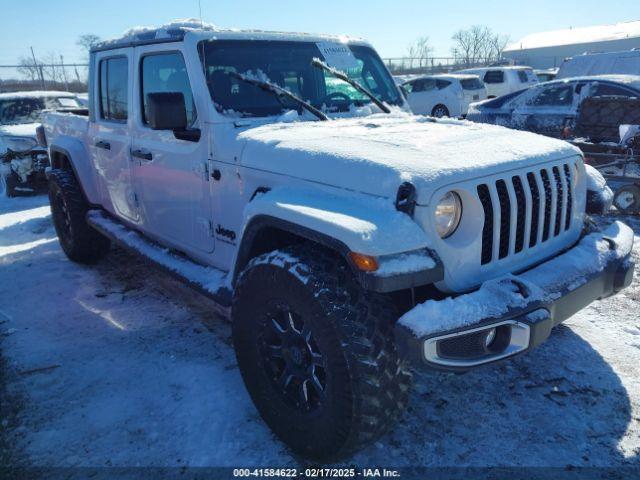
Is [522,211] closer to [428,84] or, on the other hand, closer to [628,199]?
[628,199]

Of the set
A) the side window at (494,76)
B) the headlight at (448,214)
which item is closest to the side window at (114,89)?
the headlight at (448,214)

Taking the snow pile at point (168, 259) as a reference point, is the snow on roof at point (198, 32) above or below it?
above

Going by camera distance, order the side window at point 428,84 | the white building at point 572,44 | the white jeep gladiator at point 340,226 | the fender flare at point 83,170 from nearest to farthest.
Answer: the white jeep gladiator at point 340,226 < the fender flare at point 83,170 < the side window at point 428,84 < the white building at point 572,44

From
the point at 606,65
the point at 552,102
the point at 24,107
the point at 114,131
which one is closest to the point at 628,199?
the point at 552,102

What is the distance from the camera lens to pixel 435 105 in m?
16.1

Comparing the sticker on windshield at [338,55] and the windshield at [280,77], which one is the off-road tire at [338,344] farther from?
the sticker on windshield at [338,55]

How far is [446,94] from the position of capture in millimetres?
15695

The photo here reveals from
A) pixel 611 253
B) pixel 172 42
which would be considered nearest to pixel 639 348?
pixel 611 253

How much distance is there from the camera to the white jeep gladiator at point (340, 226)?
6.73 feet

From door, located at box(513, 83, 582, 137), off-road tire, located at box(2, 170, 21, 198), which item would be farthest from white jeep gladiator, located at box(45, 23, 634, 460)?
off-road tire, located at box(2, 170, 21, 198)

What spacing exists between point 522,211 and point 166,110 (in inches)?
77.8

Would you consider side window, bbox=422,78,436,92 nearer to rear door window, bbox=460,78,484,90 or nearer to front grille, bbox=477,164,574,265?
rear door window, bbox=460,78,484,90

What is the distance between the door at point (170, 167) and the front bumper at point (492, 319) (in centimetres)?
171

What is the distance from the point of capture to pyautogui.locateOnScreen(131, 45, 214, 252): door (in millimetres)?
3223
